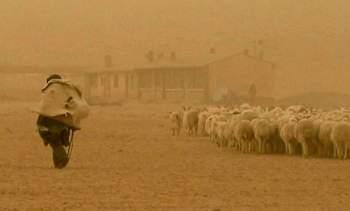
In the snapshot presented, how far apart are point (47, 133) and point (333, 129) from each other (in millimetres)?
6103

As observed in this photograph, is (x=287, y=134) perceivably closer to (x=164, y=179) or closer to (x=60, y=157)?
(x=60, y=157)

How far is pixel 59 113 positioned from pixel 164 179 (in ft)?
7.27

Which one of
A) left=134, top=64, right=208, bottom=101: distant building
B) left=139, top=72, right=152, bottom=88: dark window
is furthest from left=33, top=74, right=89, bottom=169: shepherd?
left=139, top=72, right=152, bottom=88: dark window

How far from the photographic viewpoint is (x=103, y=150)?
2327cm

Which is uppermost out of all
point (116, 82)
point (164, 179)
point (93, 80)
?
point (93, 80)

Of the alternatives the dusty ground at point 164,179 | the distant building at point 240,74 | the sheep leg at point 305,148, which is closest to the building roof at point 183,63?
the distant building at point 240,74

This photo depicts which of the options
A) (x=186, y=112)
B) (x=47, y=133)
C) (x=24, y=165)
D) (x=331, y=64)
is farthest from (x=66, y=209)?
(x=331, y=64)

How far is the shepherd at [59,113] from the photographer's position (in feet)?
55.8

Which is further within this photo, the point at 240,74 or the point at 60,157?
the point at 240,74

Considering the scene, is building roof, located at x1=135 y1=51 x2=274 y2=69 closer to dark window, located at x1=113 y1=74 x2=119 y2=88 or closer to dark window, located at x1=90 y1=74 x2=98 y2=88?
dark window, located at x1=113 y1=74 x2=119 y2=88

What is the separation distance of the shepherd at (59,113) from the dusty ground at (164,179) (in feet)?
1.60

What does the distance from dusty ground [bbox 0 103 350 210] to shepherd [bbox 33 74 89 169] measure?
488mm

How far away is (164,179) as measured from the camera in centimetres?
1586

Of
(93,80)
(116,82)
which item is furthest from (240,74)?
(93,80)
